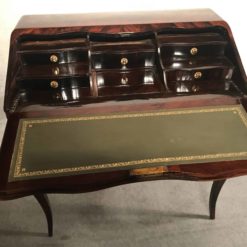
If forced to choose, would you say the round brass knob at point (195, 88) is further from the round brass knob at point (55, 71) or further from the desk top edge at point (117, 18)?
the round brass knob at point (55, 71)

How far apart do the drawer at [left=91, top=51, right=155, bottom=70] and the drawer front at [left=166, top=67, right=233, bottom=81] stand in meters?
0.11

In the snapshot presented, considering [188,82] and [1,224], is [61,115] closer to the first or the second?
[188,82]

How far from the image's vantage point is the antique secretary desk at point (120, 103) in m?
0.86

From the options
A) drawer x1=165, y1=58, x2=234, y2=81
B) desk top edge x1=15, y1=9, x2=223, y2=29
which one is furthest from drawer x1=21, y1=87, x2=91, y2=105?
drawer x1=165, y1=58, x2=234, y2=81

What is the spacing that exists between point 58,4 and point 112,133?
93 centimetres

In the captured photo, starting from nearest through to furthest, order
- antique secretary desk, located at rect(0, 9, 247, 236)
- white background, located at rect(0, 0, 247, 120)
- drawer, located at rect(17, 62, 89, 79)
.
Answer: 1. antique secretary desk, located at rect(0, 9, 247, 236)
2. drawer, located at rect(17, 62, 89, 79)
3. white background, located at rect(0, 0, 247, 120)

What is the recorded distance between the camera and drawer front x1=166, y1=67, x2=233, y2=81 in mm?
1287

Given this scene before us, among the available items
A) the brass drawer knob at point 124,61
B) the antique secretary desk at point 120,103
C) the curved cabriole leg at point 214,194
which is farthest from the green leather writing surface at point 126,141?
the curved cabriole leg at point 214,194

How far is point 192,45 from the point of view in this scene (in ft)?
4.19

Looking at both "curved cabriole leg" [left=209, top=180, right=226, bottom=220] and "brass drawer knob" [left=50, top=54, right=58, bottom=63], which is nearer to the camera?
"brass drawer knob" [left=50, top=54, right=58, bottom=63]

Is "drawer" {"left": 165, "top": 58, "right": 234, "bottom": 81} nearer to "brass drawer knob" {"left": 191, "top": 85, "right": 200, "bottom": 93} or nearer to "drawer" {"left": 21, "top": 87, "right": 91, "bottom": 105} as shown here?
"brass drawer knob" {"left": 191, "top": 85, "right": 200, "bottom": 93}

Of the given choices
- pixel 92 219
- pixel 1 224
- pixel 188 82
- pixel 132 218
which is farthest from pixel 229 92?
pixel 1 224

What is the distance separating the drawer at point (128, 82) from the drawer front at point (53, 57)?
0.37 ft

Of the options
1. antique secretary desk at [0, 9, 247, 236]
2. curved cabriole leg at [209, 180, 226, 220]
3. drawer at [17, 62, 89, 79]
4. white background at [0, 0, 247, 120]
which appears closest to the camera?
antique secretary desk at [0, 9, 247, 236]
